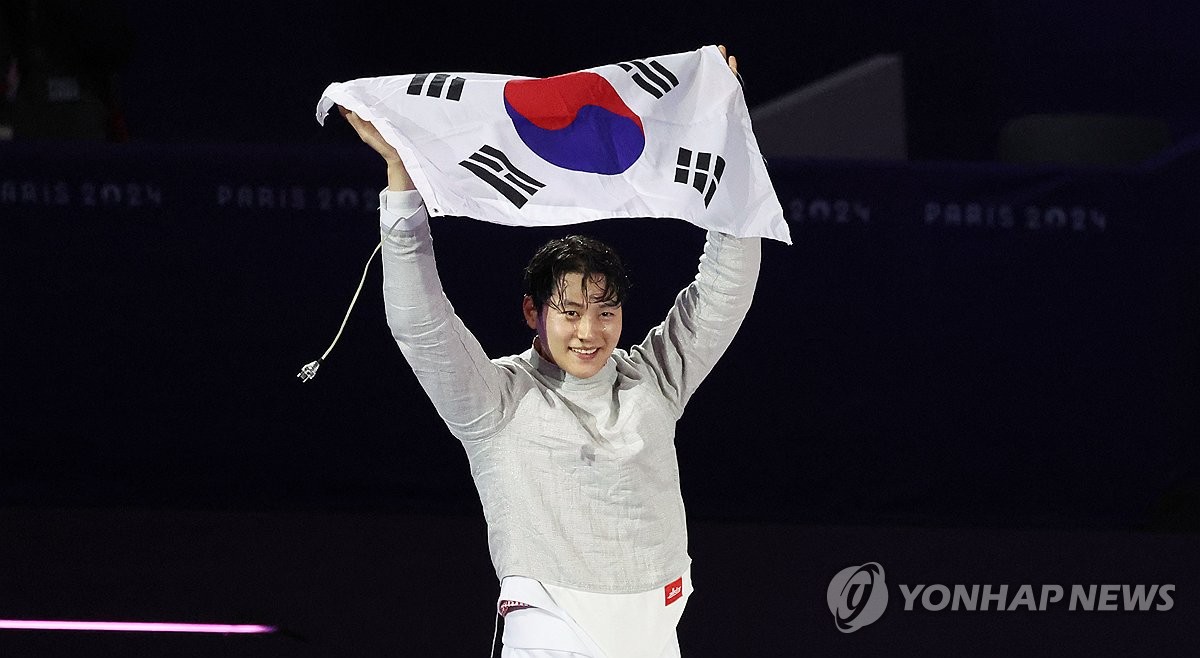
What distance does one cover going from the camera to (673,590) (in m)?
2.59

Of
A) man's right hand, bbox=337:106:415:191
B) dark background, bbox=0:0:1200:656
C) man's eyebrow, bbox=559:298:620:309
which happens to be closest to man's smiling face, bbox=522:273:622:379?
man's eyebrow, bbox=559:298:620:309

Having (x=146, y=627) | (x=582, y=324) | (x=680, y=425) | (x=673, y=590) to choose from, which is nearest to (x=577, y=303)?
(x=582, y=324)

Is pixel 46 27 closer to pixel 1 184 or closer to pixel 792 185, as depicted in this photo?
pixel 1 184

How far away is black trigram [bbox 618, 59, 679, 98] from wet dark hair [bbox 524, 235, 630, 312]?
1.00 feet

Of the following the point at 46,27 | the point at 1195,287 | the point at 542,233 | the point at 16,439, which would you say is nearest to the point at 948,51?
the point at 1195,287

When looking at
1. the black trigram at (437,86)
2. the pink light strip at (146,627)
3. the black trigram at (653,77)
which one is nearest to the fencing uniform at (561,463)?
the black trigram at (437,86)

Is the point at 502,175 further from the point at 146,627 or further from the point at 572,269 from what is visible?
the point at 146,627

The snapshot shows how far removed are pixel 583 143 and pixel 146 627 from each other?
5.84 feet

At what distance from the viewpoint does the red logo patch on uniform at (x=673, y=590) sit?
258 centimetres

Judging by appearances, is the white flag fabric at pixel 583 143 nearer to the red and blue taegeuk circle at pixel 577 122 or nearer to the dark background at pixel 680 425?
the red and blue taegeuk circle at pixel 577 122

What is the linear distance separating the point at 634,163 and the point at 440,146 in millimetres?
340

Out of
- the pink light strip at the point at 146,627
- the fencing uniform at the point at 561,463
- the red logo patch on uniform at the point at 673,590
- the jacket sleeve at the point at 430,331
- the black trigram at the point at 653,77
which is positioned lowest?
the pink light strip at the point at 146,627

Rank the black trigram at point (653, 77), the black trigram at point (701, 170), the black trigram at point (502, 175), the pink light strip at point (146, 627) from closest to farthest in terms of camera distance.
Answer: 1. the black trigram at point (502, 175)
2. the black trigram at point (701, 170)
3. the black trigram at point (653, 77)
4. the pink light strip at point (146, 627)

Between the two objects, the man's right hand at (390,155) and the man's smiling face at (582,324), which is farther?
the man's smiling face at (582,324)
